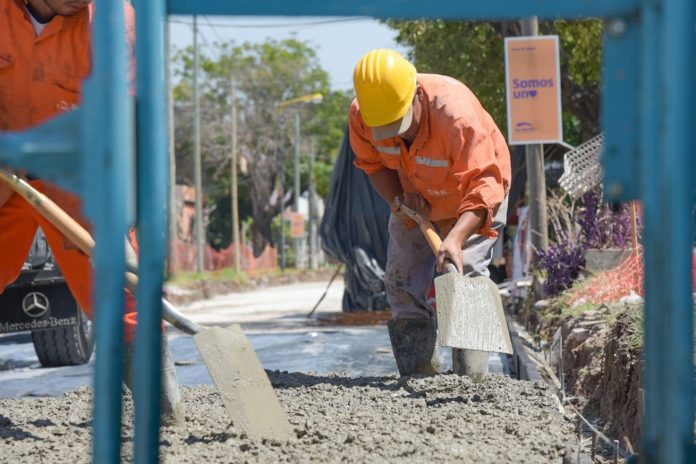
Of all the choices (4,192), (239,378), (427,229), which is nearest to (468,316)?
(427,229)

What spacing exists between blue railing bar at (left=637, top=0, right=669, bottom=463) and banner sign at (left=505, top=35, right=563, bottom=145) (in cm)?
935

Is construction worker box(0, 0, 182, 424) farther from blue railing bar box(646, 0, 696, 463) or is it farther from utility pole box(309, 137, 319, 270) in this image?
utility pole box(309, 137, 319, 270)

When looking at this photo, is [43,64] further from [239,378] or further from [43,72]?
[239,378]

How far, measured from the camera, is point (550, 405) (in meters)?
4.11

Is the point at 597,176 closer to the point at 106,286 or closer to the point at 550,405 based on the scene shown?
the point at 550,405

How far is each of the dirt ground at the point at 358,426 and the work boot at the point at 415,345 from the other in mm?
354

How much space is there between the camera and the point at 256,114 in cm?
5147

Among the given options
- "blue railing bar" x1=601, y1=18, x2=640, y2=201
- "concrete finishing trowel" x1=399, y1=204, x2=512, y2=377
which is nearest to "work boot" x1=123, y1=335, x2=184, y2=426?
"concrete finishing trowel" x1=399, y1=204, x2=512, y2=377

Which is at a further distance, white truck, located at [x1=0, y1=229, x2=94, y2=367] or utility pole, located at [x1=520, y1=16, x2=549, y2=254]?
utility pole, located at [x1=520, y1=16, x2=549, y2=254]

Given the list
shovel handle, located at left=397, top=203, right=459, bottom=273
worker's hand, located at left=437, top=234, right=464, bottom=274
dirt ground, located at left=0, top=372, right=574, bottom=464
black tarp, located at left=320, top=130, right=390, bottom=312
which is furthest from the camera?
black tarp, located at left=320, top=130, right=390, bottom=312

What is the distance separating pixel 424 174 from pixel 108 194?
10.3ft

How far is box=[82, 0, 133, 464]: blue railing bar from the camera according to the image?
75.7 inches

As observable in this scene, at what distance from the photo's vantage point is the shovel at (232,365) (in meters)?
2.98

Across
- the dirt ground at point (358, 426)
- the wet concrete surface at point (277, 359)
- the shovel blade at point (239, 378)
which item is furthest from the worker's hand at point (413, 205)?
the shovel blade at point (239, 378)
